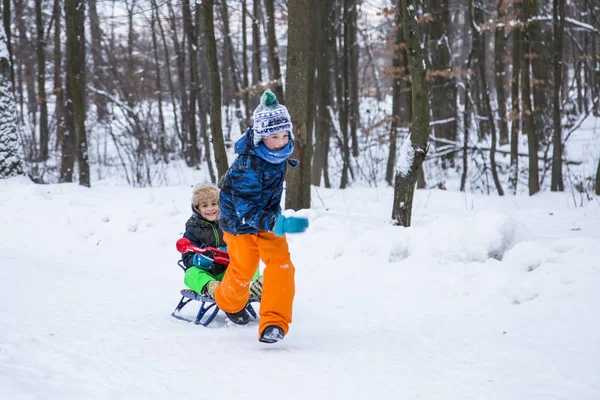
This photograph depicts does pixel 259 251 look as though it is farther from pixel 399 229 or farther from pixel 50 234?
pixel 50 234

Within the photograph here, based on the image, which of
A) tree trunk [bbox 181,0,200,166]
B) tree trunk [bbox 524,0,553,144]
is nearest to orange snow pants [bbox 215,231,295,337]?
tree trunk [bbox 524,0,553,144]

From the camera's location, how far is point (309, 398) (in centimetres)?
285

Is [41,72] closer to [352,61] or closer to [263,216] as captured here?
[352,61]

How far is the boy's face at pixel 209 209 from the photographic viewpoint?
16.2 feet

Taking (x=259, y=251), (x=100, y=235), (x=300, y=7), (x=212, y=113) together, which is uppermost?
(x=300, y=7)

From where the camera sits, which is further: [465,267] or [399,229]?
[399,229]

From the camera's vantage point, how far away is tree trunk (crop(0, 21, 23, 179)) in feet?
39.8

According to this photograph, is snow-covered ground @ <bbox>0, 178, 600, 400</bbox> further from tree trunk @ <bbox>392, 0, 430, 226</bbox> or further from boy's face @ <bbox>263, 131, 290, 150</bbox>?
boy's face @ <bbox>263, 131, 290, 150</bbox>

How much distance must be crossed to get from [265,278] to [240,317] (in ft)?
2.34

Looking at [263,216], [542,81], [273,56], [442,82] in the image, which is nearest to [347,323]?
[263,216]

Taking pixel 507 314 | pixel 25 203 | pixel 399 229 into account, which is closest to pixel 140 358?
pixel 507 314

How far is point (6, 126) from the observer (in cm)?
1218

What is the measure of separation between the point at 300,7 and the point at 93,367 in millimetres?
6569

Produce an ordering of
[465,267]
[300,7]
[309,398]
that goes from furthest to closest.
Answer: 1. [300,7]
2. [465,267]
3. [309,398]
